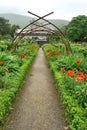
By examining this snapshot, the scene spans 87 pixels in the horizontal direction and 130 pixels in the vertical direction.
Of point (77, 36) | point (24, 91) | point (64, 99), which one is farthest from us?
point (77, 36)

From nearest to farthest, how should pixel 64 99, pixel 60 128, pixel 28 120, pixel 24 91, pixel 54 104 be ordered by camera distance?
pixel 60 128 < pixel 28 120 < pixel 64 99 < pixel 54 104 < pixel 24 91

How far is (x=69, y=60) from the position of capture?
14422 mm

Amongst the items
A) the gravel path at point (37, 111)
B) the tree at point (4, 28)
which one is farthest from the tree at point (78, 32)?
the gravel path at point (37, 111)

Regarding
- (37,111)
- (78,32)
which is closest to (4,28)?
(78,32)

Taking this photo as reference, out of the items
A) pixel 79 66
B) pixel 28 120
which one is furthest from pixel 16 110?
pixel 79 66

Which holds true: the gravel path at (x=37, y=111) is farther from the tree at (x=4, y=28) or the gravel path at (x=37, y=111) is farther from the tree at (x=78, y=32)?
the tree at (x=4, y=28)

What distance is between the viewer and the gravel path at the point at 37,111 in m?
7.03

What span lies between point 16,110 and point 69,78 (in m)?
2.31

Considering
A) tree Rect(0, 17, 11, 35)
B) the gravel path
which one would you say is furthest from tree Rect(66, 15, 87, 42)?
the gravel path

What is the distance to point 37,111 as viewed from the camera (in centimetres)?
816

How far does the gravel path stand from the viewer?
7031 mm

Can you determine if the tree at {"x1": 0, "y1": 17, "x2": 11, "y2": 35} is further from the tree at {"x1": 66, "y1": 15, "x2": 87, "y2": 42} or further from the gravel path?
the gravel path

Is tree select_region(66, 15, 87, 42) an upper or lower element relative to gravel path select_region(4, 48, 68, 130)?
lower

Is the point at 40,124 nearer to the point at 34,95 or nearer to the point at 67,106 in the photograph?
the point at 67,106
